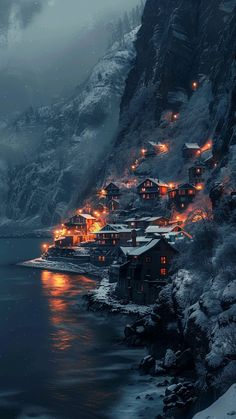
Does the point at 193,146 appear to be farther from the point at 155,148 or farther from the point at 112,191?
the point at 112,191

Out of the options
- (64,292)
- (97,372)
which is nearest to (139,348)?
(97,372)

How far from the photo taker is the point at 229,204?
61.7 metres

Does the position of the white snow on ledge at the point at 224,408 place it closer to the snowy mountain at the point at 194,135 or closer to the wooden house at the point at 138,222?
the snowy mountain at the point at 194,135

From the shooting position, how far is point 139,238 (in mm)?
110125

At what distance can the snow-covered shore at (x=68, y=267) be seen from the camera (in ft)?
389

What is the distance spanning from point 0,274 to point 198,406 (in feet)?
335

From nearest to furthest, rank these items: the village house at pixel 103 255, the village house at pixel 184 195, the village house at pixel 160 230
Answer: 1. the village house at pixel 160 230
2. the village house at pixel 184 195
3. the village house at pixel 103 255

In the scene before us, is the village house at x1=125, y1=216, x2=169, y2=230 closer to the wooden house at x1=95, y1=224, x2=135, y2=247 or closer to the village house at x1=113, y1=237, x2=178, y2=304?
the wooden house at x1=95, y1=224, x2=135, y2=247

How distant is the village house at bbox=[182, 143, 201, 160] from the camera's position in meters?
132

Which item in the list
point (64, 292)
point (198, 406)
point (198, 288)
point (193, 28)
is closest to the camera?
point (198, 406)

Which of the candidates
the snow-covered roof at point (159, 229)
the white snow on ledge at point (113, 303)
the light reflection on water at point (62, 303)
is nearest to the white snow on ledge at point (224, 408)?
the light reflection on water at point (62, 303)

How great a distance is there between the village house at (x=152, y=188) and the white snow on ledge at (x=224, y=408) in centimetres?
10256

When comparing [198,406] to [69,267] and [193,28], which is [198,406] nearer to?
[69,267]

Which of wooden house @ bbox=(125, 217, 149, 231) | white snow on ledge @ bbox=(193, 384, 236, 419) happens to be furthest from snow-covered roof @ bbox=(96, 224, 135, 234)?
white snow on ledge @ bbox=(193, 384, 236, 419)
